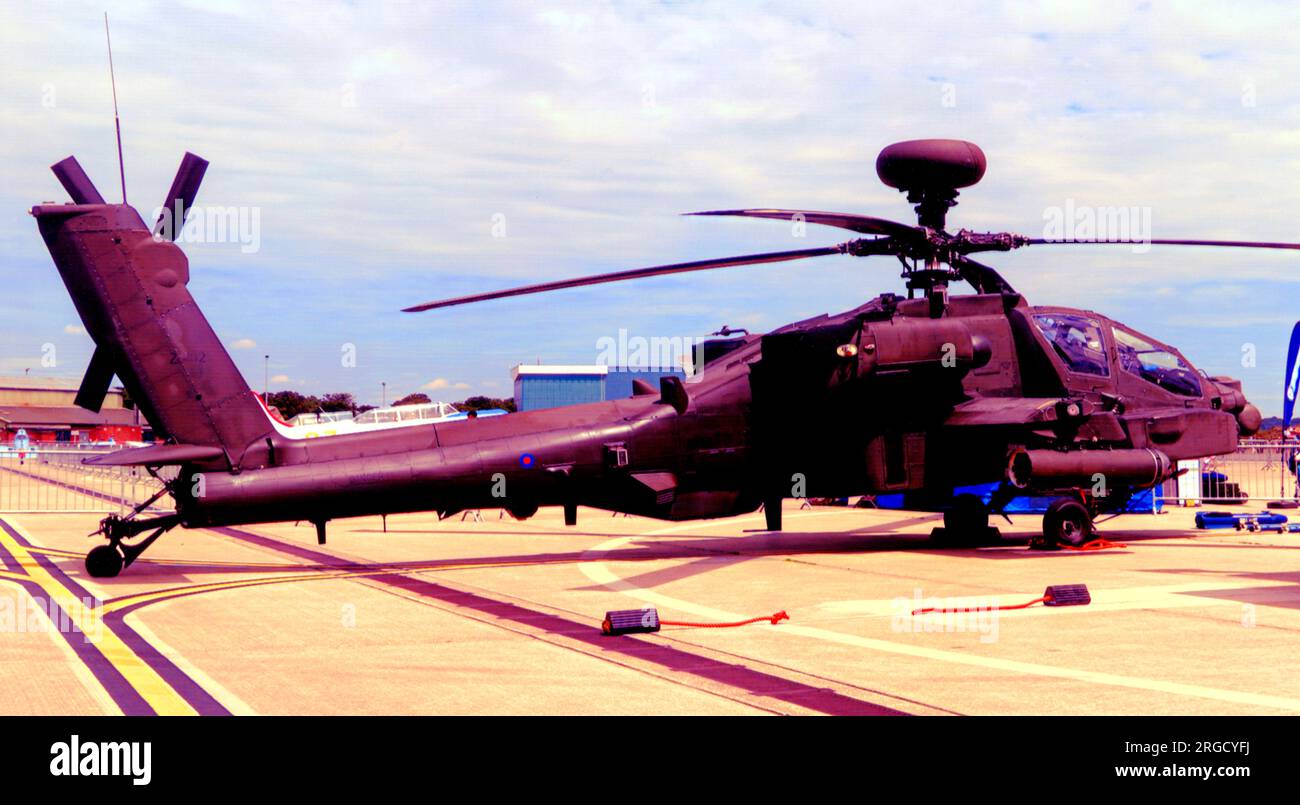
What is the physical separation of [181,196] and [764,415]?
29.1 feet

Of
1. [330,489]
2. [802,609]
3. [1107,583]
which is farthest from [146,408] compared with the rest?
[1107,583]

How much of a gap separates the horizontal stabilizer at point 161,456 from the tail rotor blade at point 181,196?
2.89 metres

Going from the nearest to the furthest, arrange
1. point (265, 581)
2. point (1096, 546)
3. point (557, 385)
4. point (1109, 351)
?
point (265, 581) → point (1096, 546) → point (1109, 351) → point (557, 385)

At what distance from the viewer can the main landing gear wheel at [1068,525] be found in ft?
59.3

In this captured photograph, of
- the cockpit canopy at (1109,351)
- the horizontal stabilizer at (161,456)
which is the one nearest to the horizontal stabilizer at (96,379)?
the horizontal stabilizer at (161,456)

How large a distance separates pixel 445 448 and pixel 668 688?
800cm

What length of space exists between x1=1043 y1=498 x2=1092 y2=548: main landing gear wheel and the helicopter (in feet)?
0.11

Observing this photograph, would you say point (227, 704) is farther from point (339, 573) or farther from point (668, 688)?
point (339, 573)

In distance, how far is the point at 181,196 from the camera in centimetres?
1475

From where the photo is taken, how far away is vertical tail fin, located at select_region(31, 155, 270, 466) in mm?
14539

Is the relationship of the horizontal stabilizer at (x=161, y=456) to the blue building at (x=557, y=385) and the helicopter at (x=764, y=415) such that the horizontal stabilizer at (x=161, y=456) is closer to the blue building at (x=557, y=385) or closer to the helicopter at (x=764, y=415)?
the helicopter at (x=764, y=415)

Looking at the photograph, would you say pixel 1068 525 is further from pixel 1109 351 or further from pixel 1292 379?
pixel 1292 379

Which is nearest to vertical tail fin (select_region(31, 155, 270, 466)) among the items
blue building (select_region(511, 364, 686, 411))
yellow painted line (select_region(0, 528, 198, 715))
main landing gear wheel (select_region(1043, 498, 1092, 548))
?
yellow painted line (select_region(0, 528, 198, 715))

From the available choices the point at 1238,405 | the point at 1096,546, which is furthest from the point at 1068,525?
the point at 1238,405
